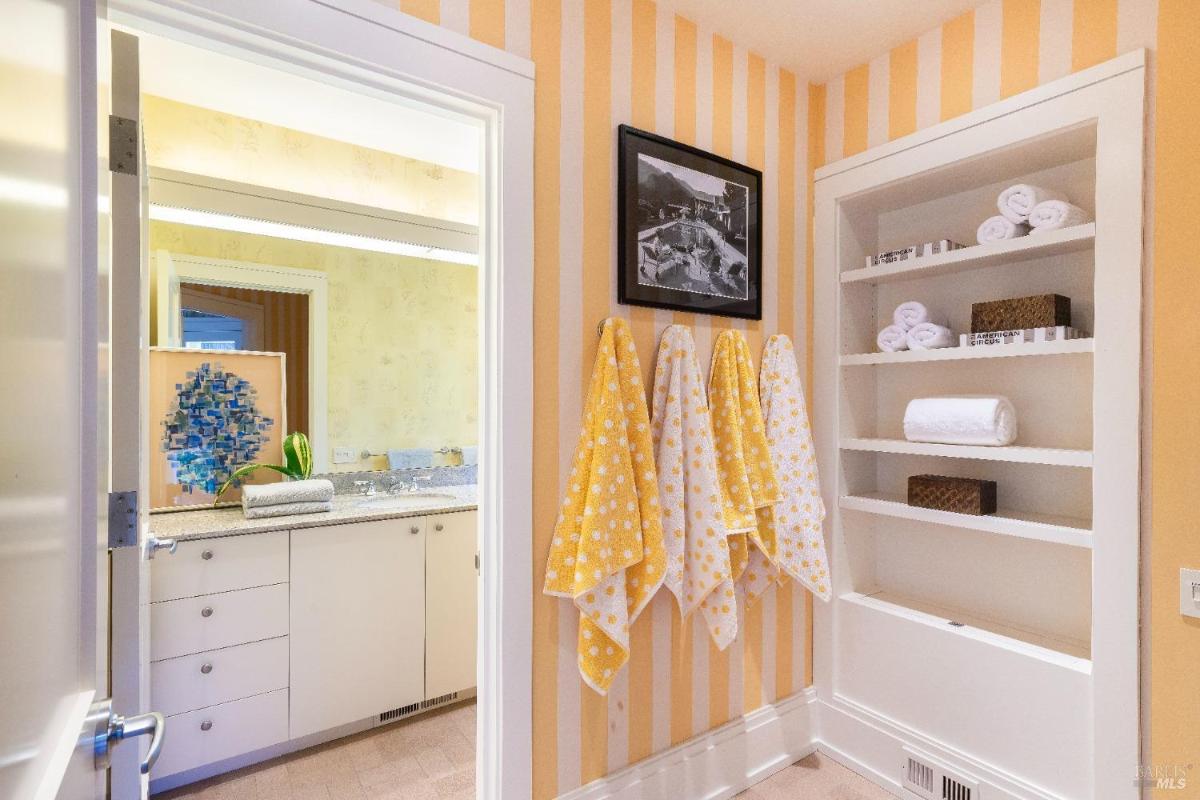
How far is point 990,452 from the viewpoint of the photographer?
173cm

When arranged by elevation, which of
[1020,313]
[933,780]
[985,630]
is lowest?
[933,780]

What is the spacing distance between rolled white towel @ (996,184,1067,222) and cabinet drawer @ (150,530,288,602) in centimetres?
262

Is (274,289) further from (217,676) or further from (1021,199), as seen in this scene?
(1021,199)

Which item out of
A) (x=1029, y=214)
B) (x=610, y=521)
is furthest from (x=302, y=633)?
(x=1029, y=214)

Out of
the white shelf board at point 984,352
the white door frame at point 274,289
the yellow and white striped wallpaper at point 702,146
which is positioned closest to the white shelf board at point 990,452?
the yellow and white striped wallpaper at point 702,146

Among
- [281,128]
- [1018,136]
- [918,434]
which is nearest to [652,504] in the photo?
[918,434]

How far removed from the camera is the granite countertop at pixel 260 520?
2035mm

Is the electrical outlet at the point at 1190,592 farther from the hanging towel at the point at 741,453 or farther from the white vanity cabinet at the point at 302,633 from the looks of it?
the white vanity cabinet at the point at 302,633

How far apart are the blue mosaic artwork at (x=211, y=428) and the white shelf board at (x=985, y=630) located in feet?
8.13

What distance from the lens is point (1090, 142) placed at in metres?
1.63

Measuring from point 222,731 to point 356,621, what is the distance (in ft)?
1.72

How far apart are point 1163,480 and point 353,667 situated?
2.62 m

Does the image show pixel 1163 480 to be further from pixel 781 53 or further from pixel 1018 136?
pixel 781 53

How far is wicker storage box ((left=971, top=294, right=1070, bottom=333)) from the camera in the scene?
166 cm
